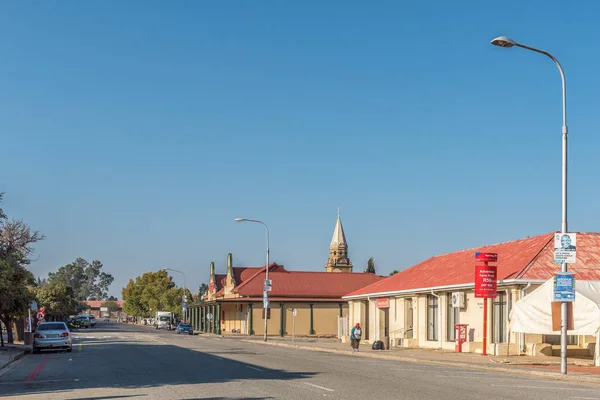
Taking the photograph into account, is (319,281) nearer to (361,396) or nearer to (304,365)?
(304,365)

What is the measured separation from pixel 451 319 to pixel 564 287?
54.7 feet

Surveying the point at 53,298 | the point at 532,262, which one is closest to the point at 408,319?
the point at 532,262

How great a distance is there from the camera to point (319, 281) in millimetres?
81188

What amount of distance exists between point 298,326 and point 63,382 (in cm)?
5632

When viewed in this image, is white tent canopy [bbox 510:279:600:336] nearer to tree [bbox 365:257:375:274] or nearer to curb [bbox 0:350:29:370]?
curb [bbox 0:350:29:370]

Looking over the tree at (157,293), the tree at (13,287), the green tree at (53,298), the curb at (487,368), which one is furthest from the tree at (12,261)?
the tree at (157,293)

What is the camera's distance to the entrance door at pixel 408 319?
147ft

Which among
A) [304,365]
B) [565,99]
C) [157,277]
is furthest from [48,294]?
[565,99]

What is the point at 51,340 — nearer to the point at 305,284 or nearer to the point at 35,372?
the point at 35,372

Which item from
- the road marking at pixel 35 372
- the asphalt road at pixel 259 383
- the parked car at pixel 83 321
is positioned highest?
the asphalt road at pixel 259 383

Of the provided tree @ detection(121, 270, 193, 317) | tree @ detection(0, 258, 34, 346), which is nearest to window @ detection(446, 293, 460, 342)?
tree @ detection(0, 258, 34, 346)

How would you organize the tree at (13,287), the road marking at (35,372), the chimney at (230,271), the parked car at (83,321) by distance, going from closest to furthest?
the road marking at (35,372) → the tree at (13,287) → the chimney at (230,271) → the parked car at (83,321)

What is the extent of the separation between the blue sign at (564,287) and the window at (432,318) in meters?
18.0

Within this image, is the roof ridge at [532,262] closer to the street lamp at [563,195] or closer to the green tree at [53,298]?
the street lamp at [563,195]
